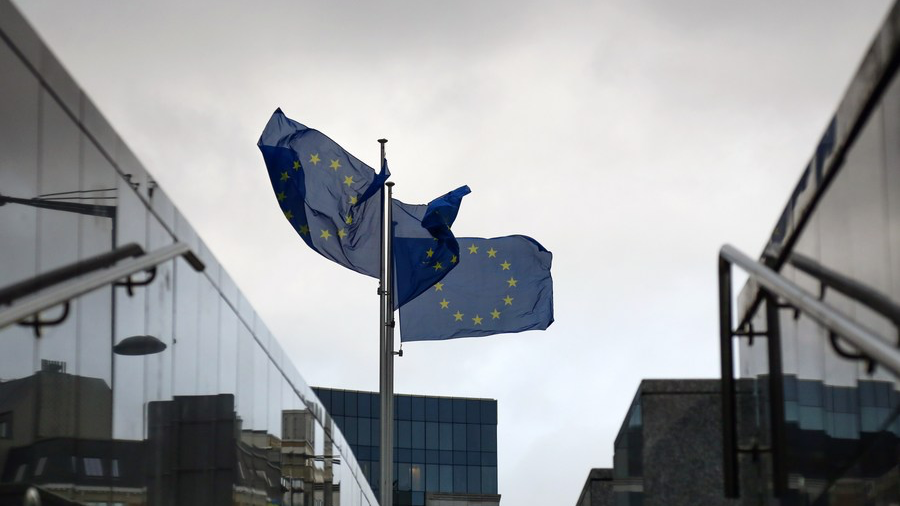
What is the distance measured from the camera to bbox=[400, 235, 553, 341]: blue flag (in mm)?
21500

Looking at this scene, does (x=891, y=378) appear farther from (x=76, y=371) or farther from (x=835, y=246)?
(x=76, y=371)

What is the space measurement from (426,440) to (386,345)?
70340 millimetres

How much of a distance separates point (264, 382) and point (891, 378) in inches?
453

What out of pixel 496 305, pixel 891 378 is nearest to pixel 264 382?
pixel 496 305

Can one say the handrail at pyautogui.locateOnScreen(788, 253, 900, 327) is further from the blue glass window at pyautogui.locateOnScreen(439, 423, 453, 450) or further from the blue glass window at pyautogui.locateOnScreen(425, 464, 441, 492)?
the blue glass window at pyautogui.locateOnScreen(439, 423, 453, 450)

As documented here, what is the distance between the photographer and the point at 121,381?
970 cm

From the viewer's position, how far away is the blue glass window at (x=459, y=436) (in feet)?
300

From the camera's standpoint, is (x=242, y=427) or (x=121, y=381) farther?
(x=242, y=427)

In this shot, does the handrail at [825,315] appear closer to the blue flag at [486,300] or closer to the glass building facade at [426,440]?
the blue flag at [486,300]

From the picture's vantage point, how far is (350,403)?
9038 cm

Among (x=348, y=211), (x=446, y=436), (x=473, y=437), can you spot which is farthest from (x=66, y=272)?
(x=473, y=437)

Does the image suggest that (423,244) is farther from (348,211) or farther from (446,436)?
(446,436)

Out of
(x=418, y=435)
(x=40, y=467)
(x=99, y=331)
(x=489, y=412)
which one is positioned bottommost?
(x=40, y=467)

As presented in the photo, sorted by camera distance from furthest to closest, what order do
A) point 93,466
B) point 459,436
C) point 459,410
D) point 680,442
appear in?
point 459,410, point 459,436, point 680,442, point 93,466
